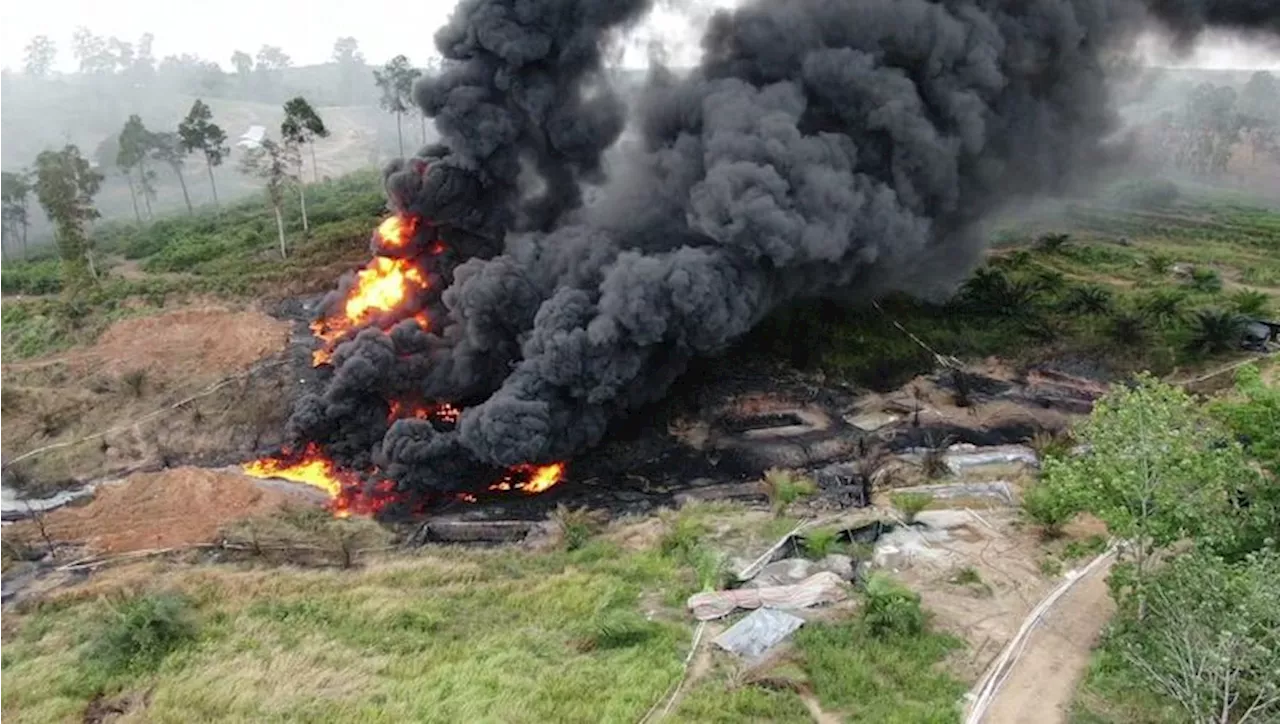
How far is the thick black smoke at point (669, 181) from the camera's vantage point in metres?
26.8

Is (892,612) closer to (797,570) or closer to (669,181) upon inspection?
(797,570)

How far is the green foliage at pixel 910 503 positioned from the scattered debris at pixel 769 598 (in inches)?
146

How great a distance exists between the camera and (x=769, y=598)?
1764cm

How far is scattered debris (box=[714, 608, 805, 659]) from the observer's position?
52.8 feet

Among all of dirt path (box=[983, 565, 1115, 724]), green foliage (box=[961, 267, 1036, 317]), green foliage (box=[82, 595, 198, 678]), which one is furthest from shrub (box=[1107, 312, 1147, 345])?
green foliage (box=[82, 595, 198, 678])

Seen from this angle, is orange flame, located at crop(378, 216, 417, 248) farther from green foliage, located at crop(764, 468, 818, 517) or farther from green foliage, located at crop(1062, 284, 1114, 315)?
green foliage, located at crop(1062, 284, 1114, 315)

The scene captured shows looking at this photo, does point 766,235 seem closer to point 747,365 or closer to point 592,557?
point 747,365

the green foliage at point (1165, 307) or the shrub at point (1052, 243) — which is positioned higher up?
the shrub at point (1052, 243)

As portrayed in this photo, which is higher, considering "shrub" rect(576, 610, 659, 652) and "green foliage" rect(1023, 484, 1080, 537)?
"green foliage" rect(1023, 484, 1080, 537)

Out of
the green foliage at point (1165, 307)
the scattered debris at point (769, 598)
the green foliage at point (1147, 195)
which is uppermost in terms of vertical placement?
the green foliage at point (1147, 195)

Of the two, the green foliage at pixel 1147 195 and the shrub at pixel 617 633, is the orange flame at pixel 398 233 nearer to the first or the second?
the shrub at pixel 617 633

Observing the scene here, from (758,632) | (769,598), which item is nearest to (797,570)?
(769,598)

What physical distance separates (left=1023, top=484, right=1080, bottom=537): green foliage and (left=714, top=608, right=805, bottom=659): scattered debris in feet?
15.8

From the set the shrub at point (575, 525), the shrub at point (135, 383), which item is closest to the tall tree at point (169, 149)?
the shrub at point (135, 383)
